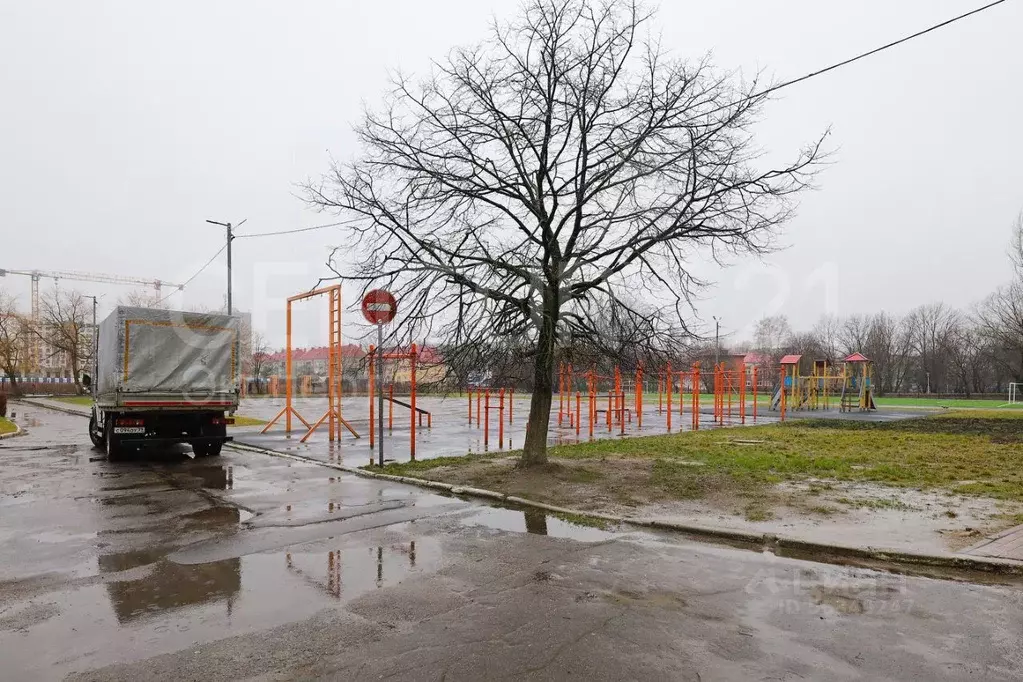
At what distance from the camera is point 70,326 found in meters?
52.6

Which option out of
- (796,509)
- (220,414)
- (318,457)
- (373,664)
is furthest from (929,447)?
(220,414)

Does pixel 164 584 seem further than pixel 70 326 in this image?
No

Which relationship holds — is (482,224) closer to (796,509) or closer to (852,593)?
(796,509)

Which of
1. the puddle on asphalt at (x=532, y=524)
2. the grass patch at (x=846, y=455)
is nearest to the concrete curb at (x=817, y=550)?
the puddle on asphalt at (x=532, y=524)

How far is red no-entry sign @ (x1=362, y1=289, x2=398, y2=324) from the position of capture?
34.1ft

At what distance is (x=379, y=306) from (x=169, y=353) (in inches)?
245

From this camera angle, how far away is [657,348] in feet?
31.8

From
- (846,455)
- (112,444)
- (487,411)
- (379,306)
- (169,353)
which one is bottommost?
(846,455)

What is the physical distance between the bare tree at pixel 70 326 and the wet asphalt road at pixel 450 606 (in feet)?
170

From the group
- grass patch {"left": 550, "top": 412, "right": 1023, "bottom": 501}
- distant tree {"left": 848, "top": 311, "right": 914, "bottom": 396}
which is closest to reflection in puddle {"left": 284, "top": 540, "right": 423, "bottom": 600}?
grass patch {"left": 550, "top": 412, "right": 1023, "bottom": 501}

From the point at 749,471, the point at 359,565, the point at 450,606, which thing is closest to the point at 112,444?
the point at 359,565

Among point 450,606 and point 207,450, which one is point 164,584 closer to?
point 450,606

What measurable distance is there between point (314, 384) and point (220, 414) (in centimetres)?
4836

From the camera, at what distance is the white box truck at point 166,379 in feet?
43.0
